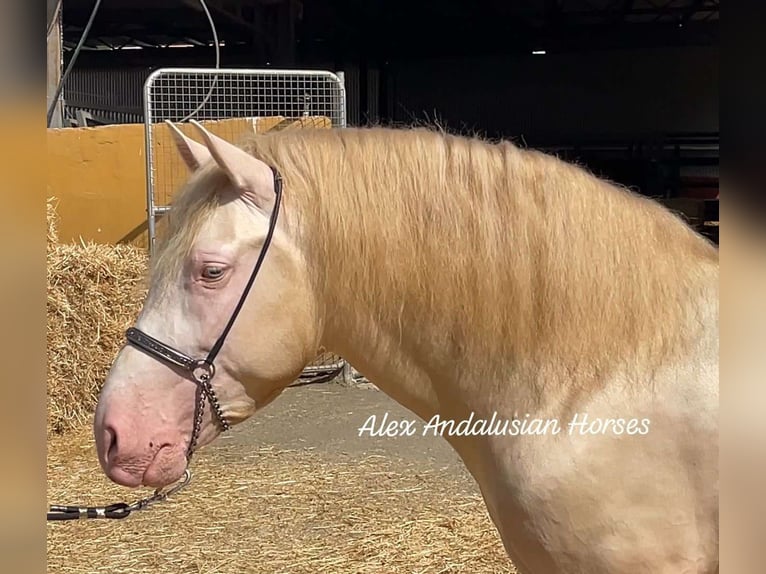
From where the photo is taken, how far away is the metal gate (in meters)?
Answer: 2.74

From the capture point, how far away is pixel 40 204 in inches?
27.9

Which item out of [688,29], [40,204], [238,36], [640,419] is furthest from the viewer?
[238,36]

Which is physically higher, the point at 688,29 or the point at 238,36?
the point at 238,36

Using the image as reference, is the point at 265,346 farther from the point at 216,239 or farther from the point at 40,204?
the point at 40,204

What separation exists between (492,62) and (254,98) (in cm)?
135

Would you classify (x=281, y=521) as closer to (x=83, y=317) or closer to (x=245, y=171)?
(x=83, y=317)

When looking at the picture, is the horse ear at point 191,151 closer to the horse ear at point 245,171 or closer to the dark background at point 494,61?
the horse ear at point 245,171

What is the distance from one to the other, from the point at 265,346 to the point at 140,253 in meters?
1.73

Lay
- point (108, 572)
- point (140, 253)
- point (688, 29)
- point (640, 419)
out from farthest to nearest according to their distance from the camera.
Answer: point (140, 253), point (108, 572), point (688, 29), point (640, 419)

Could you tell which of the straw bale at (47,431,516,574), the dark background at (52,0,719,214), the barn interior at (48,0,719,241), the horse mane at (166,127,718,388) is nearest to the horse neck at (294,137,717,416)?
the horse mane at (166,127,718,388)
